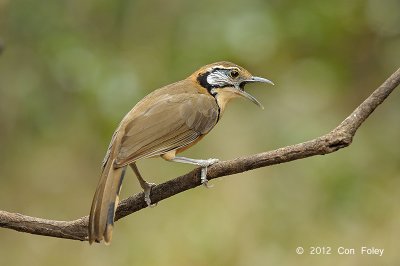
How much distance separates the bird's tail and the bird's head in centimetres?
118

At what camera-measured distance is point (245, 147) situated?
7.18 metres

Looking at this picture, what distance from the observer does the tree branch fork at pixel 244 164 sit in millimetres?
3406

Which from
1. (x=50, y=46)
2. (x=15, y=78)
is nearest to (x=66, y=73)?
(x=50, y=46)

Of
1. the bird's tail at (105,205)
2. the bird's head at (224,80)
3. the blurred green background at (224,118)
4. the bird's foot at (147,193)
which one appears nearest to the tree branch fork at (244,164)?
the bird's foot at (147,193)

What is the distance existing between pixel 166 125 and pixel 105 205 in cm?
79

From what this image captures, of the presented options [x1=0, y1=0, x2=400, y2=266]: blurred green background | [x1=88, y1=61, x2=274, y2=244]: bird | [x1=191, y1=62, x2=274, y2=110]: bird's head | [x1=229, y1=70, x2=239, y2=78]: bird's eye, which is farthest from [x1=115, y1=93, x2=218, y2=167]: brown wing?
[x1=0, y1=0, x2=400, y2=266]: blurred green background

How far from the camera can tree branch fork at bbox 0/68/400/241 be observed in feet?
11.2

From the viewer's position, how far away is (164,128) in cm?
438

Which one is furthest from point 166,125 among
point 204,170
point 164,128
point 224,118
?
point 224,118

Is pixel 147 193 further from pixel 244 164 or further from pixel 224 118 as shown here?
pixel 224 118

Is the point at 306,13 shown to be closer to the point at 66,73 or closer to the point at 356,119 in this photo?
the point at 66,73

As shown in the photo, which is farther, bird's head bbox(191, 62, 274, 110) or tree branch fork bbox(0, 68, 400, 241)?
bird's head bbox(191, 62, 274, 110)

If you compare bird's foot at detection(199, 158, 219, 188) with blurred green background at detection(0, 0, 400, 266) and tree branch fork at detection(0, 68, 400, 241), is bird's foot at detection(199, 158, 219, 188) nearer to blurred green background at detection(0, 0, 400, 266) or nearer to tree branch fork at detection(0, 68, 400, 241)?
tree branch fork at detection(0, 68, 400, 241)

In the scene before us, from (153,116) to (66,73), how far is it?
2.46 m
